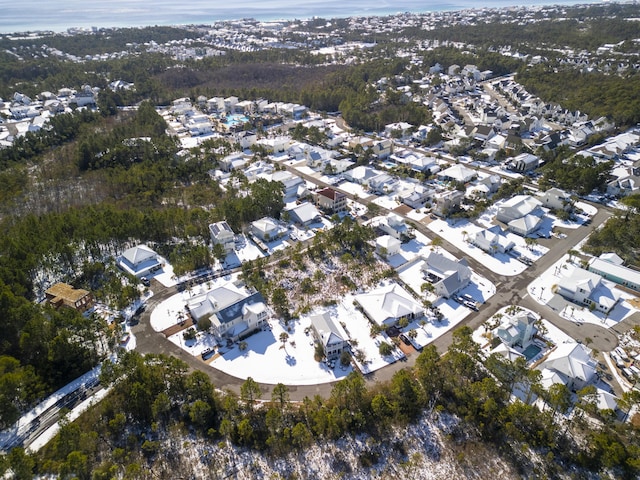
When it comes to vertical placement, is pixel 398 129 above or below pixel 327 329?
below

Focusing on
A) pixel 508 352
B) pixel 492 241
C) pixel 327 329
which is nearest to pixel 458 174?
pixel 492 241

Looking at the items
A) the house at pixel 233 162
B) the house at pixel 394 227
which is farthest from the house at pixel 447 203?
the house at pixel 233 162

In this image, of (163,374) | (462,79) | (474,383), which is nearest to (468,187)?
(474,383)

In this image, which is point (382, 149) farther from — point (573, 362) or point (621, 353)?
point (573, 362)

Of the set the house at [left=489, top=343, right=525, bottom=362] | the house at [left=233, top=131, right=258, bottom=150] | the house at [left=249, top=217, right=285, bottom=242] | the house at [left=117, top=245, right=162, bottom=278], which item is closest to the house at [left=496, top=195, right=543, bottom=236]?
the house at [left=489, top=343, right=525, bottom=362]

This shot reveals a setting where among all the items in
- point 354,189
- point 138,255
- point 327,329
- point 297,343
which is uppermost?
point 327,329

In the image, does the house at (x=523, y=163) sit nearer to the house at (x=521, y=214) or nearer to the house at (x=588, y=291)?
the house at (x=521, y=214)

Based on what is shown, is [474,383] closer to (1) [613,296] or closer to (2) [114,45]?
(1) [613,296]
